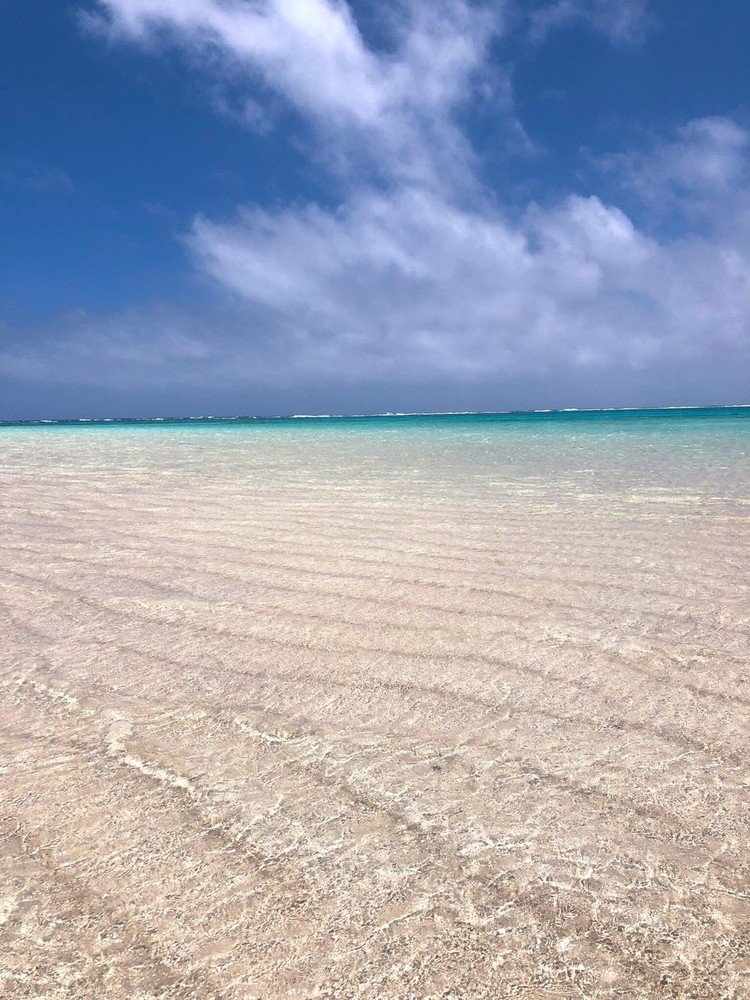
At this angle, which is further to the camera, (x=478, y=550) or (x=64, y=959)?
(x=478, y=550)

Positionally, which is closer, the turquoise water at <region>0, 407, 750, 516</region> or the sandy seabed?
the sandy seabed

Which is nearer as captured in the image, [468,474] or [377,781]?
[377,781]

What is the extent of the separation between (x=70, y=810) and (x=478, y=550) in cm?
296

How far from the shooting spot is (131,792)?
59.6 inches

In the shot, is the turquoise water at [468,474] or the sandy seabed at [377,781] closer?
the sandy seabed at [377,781]

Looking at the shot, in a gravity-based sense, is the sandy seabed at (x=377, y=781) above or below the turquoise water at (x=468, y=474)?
below

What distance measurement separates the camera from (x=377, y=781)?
1.56m

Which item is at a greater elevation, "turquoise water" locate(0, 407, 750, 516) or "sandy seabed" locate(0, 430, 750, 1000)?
"turquoise water" locate(0, 407, 750, 516)

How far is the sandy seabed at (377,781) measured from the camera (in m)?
1.06

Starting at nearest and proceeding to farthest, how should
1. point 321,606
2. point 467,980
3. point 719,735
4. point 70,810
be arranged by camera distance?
1. point 467,980
2. point 70,810
3. point 719,735
4. point 321,606

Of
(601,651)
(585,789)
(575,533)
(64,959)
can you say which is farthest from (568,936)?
(575,533)

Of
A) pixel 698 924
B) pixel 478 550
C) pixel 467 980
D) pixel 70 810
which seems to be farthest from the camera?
pixel 478 550

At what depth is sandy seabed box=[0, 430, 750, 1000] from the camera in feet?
3.48

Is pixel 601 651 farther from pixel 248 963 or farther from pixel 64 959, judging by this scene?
pixel 64 959
